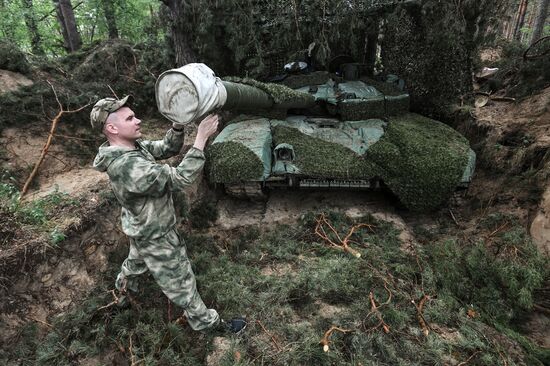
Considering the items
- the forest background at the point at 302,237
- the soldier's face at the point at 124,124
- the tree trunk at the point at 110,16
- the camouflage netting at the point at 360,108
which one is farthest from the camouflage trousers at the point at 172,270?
the tree trunk at the point at 110,16

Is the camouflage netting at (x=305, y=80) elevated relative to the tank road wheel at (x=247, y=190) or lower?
elevated

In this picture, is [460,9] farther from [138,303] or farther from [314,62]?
[138,303]

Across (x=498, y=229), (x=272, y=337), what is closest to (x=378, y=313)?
(x=272, y=337)

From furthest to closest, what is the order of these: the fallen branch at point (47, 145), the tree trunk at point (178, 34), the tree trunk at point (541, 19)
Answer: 1. the tree trunk at point (541, 19)
2. the tree trunk at point (178, 34)
3. the fallen branch at point (47, 145)

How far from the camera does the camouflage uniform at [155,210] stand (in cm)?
221

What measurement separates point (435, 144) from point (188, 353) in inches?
158

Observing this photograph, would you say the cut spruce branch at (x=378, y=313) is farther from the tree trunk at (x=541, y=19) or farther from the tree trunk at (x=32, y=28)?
the tree trunk at (x=541, y=19)

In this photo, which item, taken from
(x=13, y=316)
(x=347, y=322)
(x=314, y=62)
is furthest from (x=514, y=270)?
(x=314, y=62)

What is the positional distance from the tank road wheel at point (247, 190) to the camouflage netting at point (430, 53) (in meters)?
4.31

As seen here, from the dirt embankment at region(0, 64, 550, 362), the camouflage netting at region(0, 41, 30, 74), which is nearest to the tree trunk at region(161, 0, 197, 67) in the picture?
the camouflage netting at region(0, 41, 30, 74)

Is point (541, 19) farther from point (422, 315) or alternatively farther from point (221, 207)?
point (422, 315)

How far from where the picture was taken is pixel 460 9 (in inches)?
234

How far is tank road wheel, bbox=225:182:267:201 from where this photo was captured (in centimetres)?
474

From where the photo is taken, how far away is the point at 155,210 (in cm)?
244
